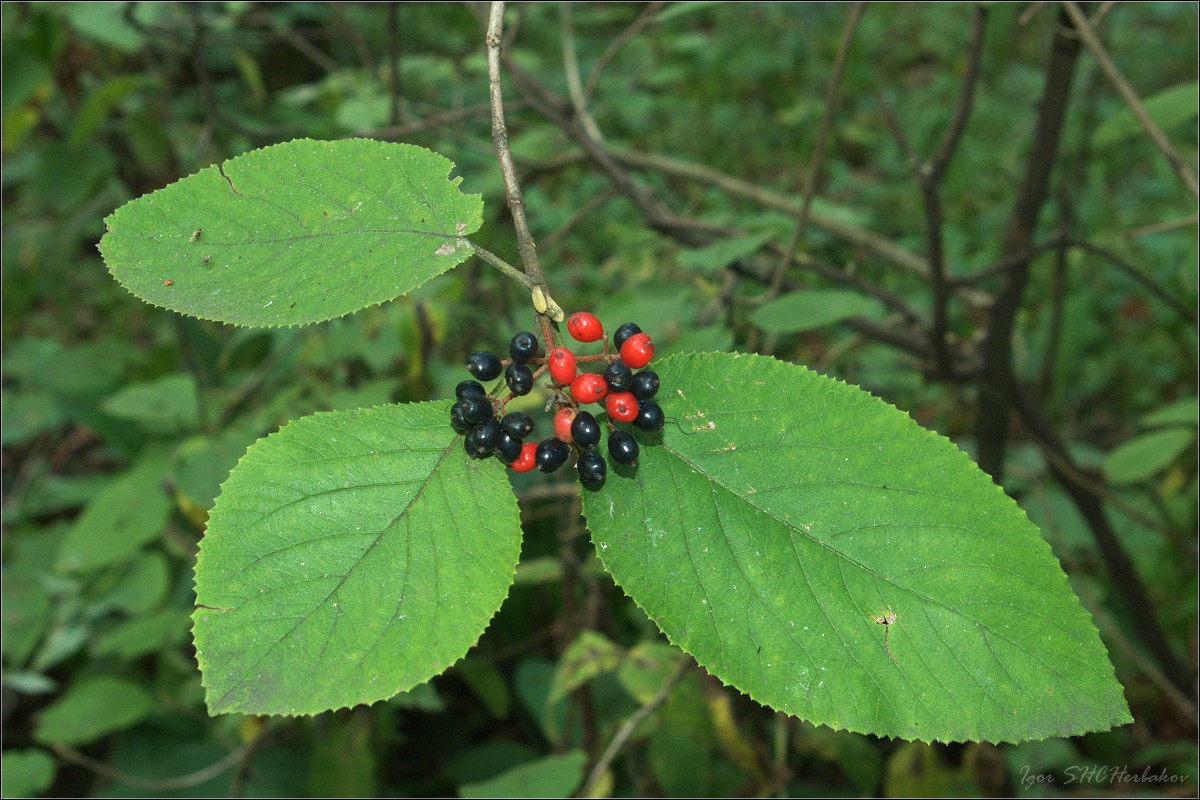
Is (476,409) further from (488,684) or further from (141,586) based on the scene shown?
(141,586)

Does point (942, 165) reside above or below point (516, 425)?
above

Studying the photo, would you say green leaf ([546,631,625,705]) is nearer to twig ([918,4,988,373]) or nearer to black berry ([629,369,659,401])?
twig ([918,4,988,373])

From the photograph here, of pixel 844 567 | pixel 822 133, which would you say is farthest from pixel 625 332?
pixel 822 133

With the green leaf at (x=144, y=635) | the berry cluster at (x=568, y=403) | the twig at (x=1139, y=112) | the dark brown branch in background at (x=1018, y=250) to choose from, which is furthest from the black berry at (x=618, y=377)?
the green leaf at (x=144, y=635)

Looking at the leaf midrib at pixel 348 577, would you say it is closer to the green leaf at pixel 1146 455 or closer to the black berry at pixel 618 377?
the black berry at pixel 618 377

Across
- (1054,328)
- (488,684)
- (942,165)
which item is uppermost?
(942,165)

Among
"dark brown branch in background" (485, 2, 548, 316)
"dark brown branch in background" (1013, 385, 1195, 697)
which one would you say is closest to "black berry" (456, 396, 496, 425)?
"dark brown branch in background" (485, 2, 548, 316)

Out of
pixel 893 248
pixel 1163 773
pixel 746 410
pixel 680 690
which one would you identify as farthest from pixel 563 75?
pixel 746 410
